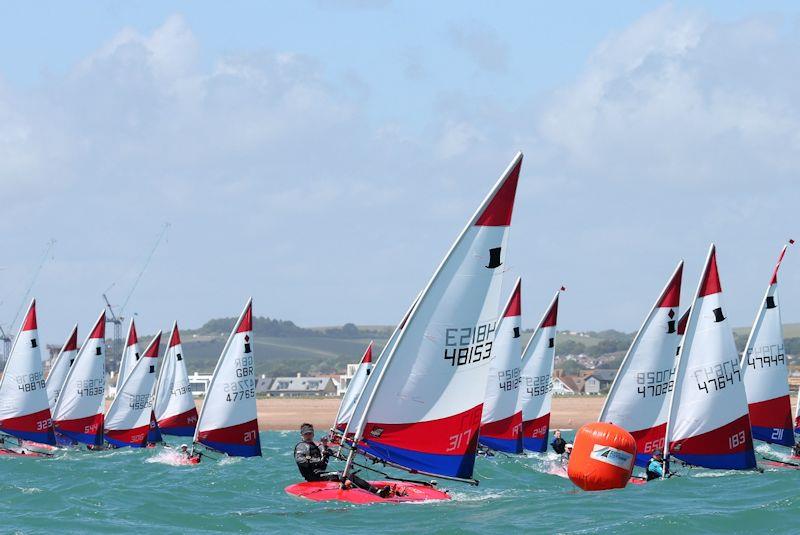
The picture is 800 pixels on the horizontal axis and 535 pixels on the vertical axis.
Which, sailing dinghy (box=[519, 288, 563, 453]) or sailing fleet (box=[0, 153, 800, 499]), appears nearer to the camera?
sailing fleet (box=[0, 153, 800, 499])

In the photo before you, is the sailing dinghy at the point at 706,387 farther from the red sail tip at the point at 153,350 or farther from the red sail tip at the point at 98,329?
the red sail tip at the point at 153,350

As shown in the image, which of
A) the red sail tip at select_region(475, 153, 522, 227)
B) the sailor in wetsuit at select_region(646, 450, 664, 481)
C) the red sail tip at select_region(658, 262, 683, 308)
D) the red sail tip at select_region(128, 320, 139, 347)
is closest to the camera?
the red sail tip at select_region(475, 153, 522, 227)

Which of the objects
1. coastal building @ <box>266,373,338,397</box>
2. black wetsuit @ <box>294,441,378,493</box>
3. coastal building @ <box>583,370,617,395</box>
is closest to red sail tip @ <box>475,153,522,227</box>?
black wetsuit @ <box>294,441,378,493</box>

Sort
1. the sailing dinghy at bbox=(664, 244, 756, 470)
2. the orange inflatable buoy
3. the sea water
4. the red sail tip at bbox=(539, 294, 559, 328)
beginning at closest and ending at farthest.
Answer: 1. the sea water
2. the orange inflatable buoy
3. the sailing dinghy at bbox=(664, 244, 756, 470)
4. the red sail tip at bbox=(539, 294, 559, 328)

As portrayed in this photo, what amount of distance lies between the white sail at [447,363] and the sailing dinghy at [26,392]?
25974mm

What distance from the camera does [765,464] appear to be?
3941 cm

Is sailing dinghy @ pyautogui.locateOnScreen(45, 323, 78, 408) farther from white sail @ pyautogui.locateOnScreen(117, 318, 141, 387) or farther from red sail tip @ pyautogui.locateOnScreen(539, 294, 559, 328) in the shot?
red sail tip @ pyautogui.locateOnScreen(539, 294, 559, 328)

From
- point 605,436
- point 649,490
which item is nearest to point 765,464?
point 649,490

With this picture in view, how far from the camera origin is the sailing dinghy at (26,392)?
163 feet

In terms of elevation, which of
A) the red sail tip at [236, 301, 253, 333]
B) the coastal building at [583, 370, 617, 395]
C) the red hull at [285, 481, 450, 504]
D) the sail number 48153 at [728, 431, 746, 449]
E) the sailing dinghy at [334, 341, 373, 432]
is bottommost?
the red hull at [285, 481, 450, 504]

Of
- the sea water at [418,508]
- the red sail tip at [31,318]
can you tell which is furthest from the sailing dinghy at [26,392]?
the sea water at [418,508]

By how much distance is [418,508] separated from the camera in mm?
26734

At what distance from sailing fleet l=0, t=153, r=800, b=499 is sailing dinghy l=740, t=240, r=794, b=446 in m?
0.04

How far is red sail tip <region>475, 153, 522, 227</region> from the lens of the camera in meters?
25.7
